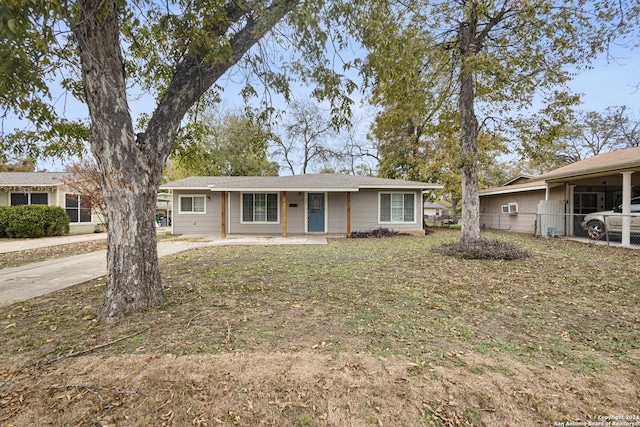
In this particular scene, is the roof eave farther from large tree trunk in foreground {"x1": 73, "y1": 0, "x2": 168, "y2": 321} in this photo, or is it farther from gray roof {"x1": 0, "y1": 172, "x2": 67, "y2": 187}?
gray roof {"x1": 0, "y1": 172, "x2": 67, "y2": 187}

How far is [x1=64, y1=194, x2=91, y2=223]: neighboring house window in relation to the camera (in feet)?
48.2

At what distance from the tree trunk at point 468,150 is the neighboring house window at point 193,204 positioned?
1086 cm

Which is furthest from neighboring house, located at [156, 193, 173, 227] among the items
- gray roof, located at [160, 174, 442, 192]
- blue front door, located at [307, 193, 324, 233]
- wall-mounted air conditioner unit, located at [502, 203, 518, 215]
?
wall-mounted air conditioner unit, located at [502, 203, 518, 215]

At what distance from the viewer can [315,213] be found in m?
13.4

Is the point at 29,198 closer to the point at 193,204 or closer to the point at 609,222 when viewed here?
the point at 193,204

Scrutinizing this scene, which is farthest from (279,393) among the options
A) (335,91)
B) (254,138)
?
(254,138)

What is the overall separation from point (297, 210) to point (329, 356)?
11.0 m

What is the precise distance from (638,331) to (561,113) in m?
7.35

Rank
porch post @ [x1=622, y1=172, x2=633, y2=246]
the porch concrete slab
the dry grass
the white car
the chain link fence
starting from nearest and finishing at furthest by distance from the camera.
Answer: the dry grass, porch post @ [x1=622, y1=172, x2=633, y2=246], the white car, the chain link fence, the porch concrete slab

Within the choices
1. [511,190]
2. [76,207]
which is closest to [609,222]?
[511,190]

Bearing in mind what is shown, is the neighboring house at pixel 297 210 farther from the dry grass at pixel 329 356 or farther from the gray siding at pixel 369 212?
the dry grass at pixel 329 356

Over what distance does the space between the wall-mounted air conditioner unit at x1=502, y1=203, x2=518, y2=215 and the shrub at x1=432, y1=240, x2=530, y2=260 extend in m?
8.85

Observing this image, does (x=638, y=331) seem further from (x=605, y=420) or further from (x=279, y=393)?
(x=279, y=393)

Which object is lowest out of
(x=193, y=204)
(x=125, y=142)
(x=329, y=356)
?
(x=329, y=356)
